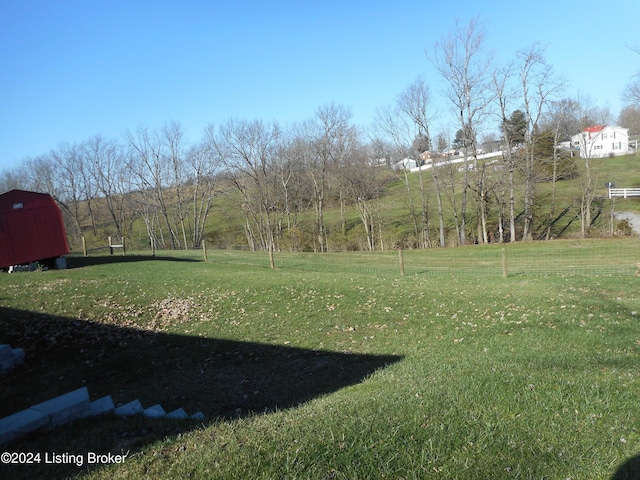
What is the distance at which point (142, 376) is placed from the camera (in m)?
7.87

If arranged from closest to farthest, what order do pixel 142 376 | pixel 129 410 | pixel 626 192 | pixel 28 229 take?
pixel 129 410, pixel 142 376, pixel 28 229, pixel 626 192

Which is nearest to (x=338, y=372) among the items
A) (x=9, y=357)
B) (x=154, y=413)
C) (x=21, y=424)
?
(x=154, y=413)

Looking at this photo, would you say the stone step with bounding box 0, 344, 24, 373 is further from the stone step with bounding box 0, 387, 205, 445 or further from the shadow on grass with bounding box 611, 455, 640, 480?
the shadow on grass with bounding box 611, 455, 640, 480

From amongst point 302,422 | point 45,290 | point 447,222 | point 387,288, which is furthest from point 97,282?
point 447,222

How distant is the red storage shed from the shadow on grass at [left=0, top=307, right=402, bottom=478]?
10436mm

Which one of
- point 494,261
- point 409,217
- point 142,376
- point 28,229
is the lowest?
point 494,261

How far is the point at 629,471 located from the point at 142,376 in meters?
7.25

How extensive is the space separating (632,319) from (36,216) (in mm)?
23063

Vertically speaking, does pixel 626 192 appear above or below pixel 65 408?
above

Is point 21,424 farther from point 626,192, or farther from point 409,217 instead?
point 626,192

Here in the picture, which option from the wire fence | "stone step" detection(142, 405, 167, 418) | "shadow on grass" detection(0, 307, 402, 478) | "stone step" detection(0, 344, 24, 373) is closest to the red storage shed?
the wire fence

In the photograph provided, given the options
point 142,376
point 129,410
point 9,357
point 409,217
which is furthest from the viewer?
point 409,217

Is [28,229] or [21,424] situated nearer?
[21,424]

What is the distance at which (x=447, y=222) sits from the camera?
40.0m
